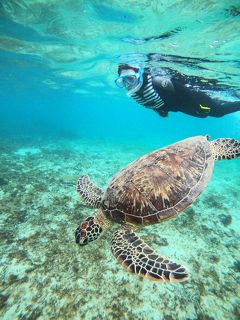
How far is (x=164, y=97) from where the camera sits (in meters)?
7.96

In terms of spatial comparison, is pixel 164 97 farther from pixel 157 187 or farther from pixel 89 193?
pixel 157 187

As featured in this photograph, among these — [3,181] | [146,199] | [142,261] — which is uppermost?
[146,199]

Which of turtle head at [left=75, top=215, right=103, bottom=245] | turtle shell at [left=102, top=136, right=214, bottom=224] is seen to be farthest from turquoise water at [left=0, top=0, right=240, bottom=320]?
turtle shell at [left=102, top=136, right=214, bottom=224]

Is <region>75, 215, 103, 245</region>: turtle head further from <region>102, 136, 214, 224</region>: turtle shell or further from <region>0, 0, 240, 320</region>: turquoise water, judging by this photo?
<region>0, 0, 240, 320</region>: turquoise water

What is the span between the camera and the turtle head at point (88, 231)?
12.1 feet

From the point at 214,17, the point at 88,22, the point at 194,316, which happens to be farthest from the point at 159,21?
the point at 194,316

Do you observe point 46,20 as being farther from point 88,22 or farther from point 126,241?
point 126,241

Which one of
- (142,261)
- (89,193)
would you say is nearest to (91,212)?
(89,193)

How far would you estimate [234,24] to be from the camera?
285 inches

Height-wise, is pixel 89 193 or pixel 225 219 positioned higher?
pixel 89 193

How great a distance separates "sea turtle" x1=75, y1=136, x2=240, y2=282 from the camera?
3.54m

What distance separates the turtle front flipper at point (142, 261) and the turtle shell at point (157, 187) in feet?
1.10

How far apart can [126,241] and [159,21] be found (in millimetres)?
7990

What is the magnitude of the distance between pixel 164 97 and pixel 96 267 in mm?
6104
